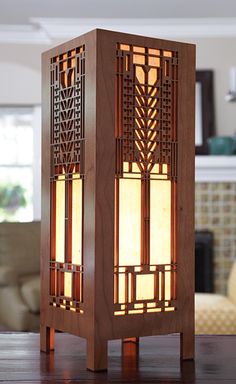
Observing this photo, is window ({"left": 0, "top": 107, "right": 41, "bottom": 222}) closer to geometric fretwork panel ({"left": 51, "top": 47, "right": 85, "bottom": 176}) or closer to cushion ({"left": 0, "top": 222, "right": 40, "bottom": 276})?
cushion ({"left": 0, "top": 222, "right": 40, "bottom": 276})

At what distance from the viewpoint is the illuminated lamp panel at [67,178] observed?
106cm

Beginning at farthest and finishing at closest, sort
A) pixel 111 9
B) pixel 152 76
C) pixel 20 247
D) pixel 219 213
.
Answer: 1. pixel 219 213
2. pixel 111 9
3. pixel 20 247
4. pixel 152 76

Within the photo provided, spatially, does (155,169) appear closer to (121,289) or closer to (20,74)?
(121,289)

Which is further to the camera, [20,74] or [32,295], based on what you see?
[20,74]

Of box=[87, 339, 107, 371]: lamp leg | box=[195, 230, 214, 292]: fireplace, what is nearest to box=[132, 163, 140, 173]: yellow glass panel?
box=[87, 339, 107, 371]: lamp leg

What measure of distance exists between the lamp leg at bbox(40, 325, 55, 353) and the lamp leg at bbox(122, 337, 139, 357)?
0.38ft

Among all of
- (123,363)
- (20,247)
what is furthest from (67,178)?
(20,247)

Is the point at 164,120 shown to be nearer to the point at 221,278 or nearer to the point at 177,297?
the point at 177,297

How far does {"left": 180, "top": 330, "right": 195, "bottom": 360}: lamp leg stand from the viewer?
1070mm

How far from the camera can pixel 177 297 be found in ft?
3.60

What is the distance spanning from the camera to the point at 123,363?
1.04 m

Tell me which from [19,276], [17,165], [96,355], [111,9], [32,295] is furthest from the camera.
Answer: [17,165]

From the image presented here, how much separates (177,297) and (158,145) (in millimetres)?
237

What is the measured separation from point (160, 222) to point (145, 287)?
0.34ft
